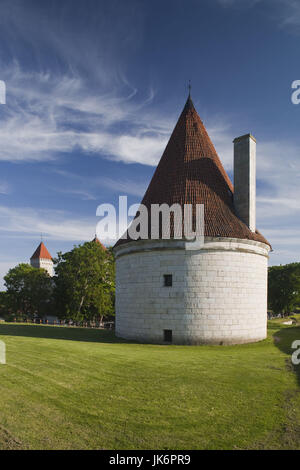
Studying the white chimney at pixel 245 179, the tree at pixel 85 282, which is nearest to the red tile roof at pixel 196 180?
the white chimney at pixel 245 179

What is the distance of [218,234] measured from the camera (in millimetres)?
14641

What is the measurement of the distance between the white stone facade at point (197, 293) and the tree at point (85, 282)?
19068 millimetres

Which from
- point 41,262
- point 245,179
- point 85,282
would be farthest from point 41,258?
point 245,179

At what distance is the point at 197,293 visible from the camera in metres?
14.3

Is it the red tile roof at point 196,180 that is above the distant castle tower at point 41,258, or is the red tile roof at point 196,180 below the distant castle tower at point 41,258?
above

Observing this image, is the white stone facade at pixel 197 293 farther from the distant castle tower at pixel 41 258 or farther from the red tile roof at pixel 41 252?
the red tile roof at pixel 41 252

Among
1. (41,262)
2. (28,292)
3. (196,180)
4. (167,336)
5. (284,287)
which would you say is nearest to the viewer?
(167,336)

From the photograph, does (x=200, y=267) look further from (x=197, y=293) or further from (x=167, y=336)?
(x=167, y=336)

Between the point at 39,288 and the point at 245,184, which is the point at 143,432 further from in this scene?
the point at 39,288

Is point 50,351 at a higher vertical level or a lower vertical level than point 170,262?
lower

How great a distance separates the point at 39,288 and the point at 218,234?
31.3 metres

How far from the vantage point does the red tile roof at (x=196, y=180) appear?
1552cm

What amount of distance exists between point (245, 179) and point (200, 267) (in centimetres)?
591
